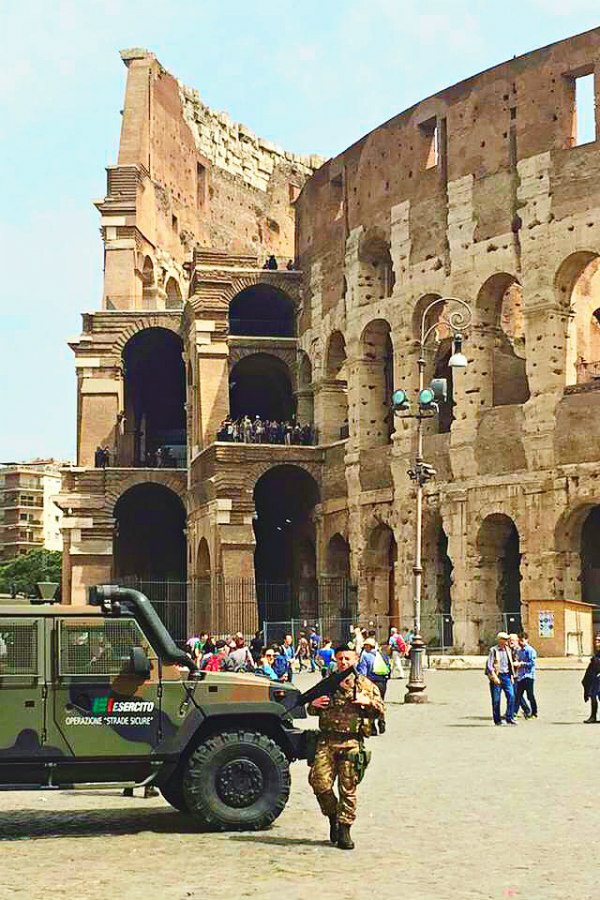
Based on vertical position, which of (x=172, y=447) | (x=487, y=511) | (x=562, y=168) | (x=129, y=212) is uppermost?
(x=129, y=212)

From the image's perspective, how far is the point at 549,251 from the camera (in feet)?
→ 108

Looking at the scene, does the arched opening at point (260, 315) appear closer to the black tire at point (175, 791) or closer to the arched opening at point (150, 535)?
the arched opening at point (150, 535)

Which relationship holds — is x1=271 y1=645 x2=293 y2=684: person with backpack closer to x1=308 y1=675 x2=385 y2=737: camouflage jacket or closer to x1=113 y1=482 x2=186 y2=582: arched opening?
x1=308 y1=675 x2=385 y2=737: camouflage jacket

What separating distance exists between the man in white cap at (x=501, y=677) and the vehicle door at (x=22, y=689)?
10089 mm

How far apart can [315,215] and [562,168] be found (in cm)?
1146

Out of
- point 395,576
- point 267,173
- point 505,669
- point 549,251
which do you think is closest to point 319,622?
point 395,576

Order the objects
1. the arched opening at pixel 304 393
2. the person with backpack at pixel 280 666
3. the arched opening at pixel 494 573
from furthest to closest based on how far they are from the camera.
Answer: the arched opening at pixel 304 393 < the arched opening at pixel 494 573 < the person with backpack at pixel 280 666

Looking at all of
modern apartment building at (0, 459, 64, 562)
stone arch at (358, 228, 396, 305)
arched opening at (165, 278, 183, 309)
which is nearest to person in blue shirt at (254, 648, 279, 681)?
stone arch at (358, 228, 396, 305)

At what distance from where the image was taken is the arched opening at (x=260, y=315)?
151 ft

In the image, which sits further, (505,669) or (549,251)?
(549,251)

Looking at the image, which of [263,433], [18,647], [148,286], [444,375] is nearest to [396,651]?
[444,375]

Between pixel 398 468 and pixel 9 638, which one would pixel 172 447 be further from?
pixel 9 638

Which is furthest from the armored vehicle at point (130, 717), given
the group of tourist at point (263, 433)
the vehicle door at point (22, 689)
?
the group of tourist at point (263, 433)

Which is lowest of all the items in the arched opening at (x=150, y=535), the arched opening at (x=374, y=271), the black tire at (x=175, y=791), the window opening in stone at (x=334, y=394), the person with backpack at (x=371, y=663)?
the black tire at (x=175, y=791)
